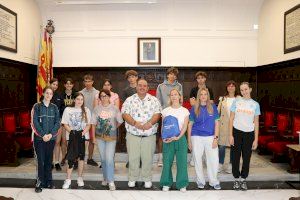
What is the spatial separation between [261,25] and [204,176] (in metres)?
4.96

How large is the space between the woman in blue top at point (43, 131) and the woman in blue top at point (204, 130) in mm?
1869

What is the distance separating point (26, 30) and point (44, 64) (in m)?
0.91

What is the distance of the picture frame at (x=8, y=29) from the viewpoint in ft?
20.6

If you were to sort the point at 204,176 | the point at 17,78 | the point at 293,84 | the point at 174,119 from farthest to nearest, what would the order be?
the point at 17,78 < the point at 293,84 < the point at 204,176 < the point at 174,119

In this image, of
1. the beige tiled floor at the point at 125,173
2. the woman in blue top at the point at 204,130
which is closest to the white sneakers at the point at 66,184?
the beige tiled floor at the point at 125,173

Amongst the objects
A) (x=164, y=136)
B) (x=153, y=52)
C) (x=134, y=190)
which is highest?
(x=153, y=52)

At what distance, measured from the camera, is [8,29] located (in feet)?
21.4

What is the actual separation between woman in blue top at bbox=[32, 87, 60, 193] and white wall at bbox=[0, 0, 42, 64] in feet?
8.61

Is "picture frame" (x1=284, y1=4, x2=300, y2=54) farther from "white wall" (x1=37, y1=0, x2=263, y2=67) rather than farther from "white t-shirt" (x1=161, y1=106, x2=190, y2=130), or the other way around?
"white t-shirt" (x1=161, y1=106, x2=190, y2=130)

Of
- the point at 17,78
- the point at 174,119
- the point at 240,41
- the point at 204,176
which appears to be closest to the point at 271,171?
the point at 204,176

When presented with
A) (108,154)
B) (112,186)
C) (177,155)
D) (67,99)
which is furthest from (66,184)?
(177,155)

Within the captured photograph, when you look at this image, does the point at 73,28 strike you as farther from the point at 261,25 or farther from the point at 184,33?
the point at 261,25

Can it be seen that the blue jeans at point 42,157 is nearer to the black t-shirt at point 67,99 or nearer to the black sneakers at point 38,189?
the black sneakers at point 38,189

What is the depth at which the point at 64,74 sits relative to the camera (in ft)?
28.1
